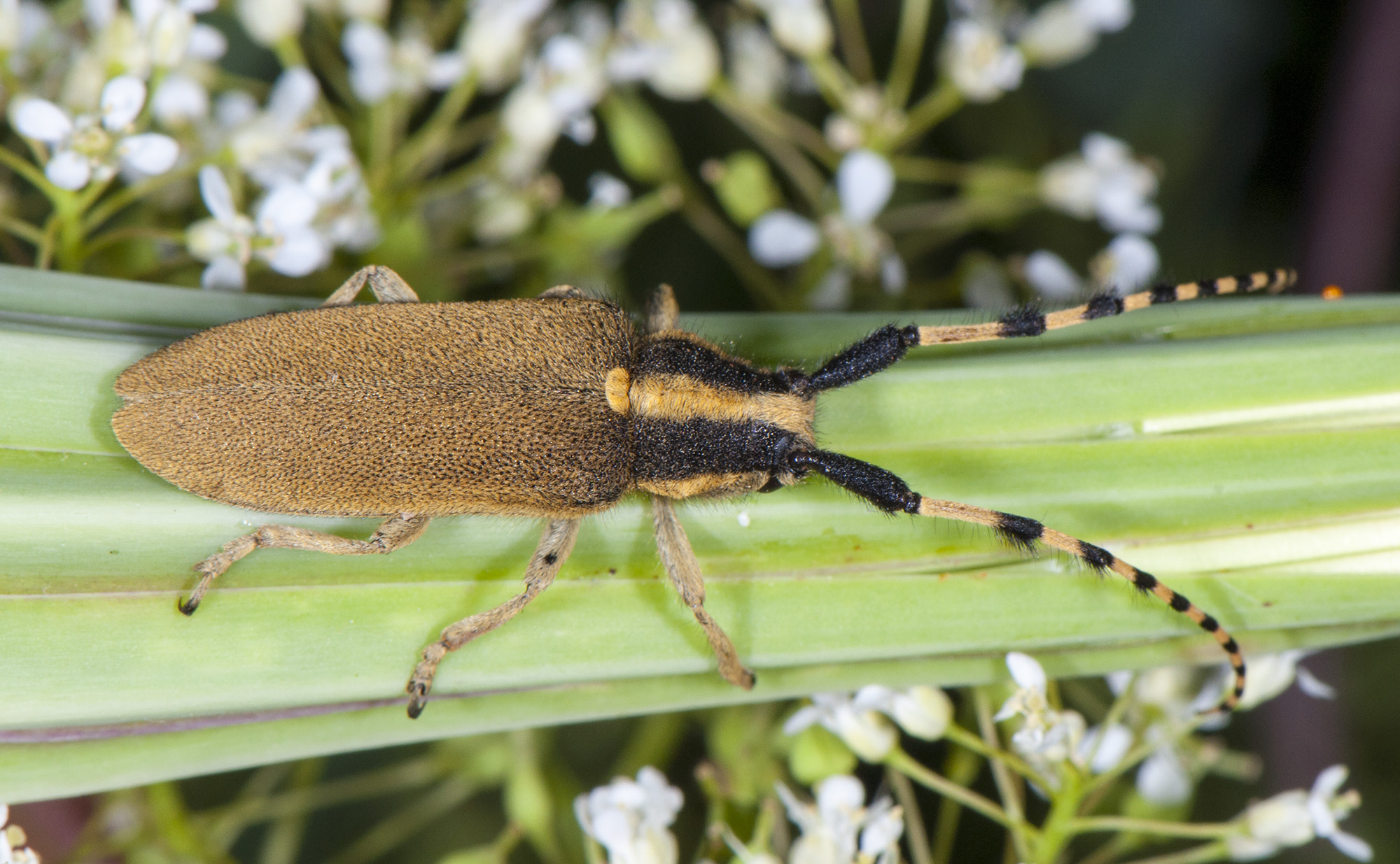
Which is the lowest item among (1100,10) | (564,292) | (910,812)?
(910,812)

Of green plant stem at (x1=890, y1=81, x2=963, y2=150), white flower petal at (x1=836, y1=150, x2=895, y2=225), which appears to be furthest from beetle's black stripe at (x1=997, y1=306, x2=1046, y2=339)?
green plant stem at (x1=890, y1=81, x2=963, y2=150)

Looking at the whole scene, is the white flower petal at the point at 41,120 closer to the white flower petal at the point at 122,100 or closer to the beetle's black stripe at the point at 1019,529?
the white flower petal at the point at 122,100

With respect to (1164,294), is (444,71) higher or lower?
higher

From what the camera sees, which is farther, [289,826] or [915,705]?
[289,826]

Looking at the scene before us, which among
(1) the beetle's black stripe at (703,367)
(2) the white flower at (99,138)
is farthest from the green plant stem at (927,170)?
(2) the white flower at (99,138)

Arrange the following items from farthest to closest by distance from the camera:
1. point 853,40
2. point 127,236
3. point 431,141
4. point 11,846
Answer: point 853,40 < point 431,141 < point 127,236 < point 11,846

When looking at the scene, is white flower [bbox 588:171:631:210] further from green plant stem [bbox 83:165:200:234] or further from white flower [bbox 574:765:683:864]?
white flower [bbox 574:765:683:864]

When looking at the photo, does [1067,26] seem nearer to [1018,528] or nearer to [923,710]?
[1018,528]

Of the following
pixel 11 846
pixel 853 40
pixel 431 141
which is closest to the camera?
pixel 11 846

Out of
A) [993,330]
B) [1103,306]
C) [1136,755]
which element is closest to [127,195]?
[993,330]
